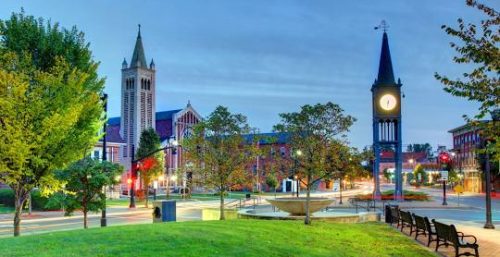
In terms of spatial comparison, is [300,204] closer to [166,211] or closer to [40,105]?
[166,211]

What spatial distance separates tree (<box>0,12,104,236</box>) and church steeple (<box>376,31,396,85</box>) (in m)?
36.0

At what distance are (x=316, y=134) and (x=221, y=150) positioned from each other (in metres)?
7.35

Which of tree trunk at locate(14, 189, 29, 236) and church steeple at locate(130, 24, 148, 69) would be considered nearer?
tree trunk at locate(14, 189, 29, 236)

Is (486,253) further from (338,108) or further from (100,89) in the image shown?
(100,89)

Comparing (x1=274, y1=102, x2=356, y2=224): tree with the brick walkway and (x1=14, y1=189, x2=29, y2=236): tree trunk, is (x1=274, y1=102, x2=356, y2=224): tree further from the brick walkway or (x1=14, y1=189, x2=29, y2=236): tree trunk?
(x1=14, y1=189, x2=29, y2=236): tree trunk

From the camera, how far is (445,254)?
50.4 feet

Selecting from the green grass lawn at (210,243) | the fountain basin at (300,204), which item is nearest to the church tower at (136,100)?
the fountain basin at (300,204)

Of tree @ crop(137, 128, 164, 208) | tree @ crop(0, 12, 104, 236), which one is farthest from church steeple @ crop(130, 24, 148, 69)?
tree @ crop(0, 12, 104, 236)

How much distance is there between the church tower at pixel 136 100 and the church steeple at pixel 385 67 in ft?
164

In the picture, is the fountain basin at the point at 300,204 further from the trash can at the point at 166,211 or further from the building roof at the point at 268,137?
the trash can at the point at 166,211

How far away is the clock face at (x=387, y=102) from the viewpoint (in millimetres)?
52719

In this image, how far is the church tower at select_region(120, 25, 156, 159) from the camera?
92150mm

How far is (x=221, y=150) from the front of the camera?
28031mm

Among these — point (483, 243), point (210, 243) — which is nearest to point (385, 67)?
point (483, 243)
